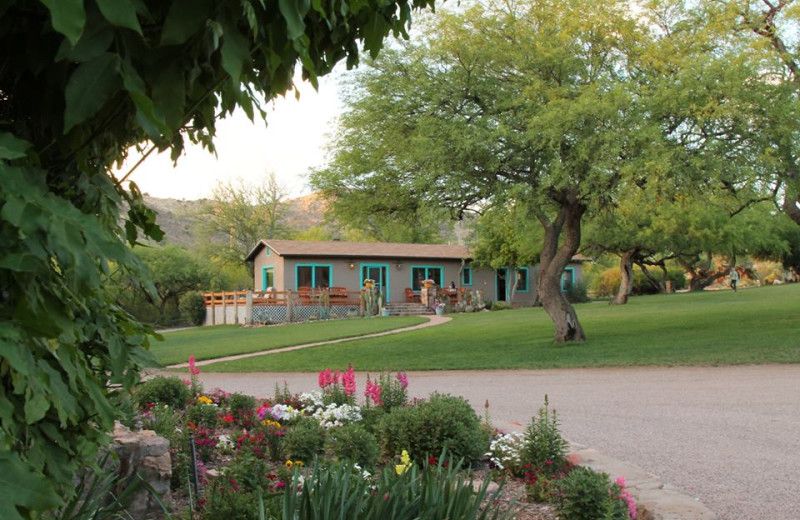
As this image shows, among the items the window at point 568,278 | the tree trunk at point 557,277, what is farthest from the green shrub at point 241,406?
the window at point 568,278

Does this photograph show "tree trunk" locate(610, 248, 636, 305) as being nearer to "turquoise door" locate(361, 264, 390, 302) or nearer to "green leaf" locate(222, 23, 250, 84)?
"turquoise door" locate(361, 264, 390, 302)

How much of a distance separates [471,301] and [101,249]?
39.2m

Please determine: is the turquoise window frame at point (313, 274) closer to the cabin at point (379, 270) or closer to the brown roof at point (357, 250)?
the cabin at point (379, 270)

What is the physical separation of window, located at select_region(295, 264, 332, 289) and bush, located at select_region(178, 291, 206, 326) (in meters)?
5.70

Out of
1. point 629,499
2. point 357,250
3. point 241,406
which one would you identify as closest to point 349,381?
point 241,406

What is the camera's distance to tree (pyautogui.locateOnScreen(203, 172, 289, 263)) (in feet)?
183

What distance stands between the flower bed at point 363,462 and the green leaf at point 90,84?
1.67 meters

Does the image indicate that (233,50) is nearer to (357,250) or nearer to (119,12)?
(119,12)

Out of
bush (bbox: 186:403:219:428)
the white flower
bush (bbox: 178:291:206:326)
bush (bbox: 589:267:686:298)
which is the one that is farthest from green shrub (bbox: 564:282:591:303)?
bush (bbox: 186:403:219:428)

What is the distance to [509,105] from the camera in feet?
49.1

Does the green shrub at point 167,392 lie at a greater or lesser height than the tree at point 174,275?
lesser

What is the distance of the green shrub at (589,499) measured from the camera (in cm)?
402

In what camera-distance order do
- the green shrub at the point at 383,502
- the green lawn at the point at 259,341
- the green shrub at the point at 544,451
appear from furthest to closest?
1. the green lawn at the point at 259,341
2. the green shrub at the point at 544,451
3. the green shrub at the point at 383,502

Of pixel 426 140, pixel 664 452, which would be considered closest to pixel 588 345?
pixel 426 140
